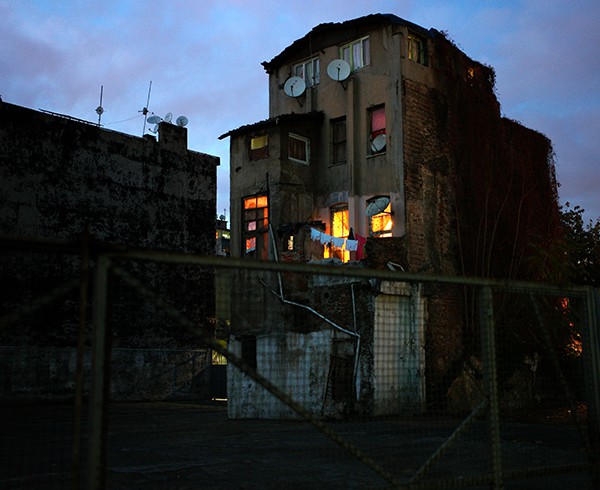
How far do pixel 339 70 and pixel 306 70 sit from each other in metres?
2.92

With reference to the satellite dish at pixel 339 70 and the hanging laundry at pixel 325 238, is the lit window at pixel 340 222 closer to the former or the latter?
the hanging laundry at pixel 325 238

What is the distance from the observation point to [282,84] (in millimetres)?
28922

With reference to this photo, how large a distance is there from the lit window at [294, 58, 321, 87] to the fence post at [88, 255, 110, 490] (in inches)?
983

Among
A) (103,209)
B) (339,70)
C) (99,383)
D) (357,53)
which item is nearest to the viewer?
(99,383)

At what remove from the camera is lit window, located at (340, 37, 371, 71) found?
2575cm

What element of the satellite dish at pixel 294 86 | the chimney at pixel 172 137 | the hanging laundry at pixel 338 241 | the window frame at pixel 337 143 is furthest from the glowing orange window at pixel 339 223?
the chimney at pixel 172 137

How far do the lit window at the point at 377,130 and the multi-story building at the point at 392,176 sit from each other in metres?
0.06

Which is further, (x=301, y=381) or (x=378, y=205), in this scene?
(x=378, y=205)

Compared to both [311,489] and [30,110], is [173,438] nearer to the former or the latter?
[311,489]

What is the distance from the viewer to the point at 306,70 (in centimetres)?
2814

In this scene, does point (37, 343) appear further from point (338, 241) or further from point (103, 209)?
point (338, 241)

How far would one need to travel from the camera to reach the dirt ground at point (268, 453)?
7.50 meters

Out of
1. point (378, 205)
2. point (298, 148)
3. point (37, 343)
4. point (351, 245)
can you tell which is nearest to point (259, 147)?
point (298, 148)

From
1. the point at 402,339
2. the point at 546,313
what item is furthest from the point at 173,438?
the point at 546,313
